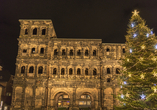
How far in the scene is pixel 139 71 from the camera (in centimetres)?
1259

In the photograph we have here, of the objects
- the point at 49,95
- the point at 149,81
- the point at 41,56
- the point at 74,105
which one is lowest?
the point at 74,105

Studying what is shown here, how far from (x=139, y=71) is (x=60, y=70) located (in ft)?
64.8

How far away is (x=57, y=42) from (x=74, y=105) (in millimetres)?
12977

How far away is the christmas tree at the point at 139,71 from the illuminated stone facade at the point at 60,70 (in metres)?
16.8

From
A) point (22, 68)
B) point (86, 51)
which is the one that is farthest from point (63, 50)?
point (22, 68)

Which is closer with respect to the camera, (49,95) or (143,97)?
(143,97)

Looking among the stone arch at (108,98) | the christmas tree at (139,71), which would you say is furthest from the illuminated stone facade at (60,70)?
the christmas tree at (139,71)

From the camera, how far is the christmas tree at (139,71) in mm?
12023

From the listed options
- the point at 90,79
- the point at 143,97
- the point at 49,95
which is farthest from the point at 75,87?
the point at 143,97

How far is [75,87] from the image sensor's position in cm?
2959

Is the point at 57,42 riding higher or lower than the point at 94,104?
higher

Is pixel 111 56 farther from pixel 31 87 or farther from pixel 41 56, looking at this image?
pixel 31 87

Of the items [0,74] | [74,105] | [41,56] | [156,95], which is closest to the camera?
[156,95]

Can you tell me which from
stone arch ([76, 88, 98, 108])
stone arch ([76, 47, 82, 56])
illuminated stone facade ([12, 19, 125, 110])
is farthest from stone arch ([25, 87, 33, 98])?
stone arch ([76, 47, 82, 56])
